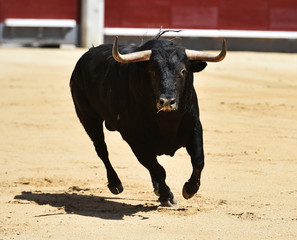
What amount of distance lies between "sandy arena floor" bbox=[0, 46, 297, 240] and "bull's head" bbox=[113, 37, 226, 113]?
720 mm

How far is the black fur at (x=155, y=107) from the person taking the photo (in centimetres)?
496

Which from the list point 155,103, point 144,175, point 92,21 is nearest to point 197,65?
point 155,103

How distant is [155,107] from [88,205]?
831 millimetres

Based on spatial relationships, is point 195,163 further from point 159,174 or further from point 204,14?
point 204,14

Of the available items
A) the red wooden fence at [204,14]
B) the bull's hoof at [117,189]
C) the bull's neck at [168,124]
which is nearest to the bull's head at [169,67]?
the bull's neck at [168,124]

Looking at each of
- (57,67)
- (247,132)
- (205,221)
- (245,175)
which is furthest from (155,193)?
(57,67)

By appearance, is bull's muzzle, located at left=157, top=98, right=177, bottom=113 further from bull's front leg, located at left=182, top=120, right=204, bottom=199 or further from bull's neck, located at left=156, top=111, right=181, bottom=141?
bull's front leg, located at left=182, top=120, right=204, bottom=199

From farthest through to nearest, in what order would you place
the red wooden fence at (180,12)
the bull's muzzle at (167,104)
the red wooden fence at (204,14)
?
the red wooden fence at (204,14) < the red wooden fence at (180,12) < the bull's muzzle at (167,104)

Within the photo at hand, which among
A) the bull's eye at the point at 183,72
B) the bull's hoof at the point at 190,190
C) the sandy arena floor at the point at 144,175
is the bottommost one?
the sandy arena floor at the point at 144,175

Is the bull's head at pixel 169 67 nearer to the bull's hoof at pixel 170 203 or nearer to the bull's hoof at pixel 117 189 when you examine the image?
the bull's hoof at pixel 170 203

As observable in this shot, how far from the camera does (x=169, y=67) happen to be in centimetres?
493

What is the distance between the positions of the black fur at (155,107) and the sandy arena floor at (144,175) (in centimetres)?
29

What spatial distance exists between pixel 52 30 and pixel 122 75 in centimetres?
1257

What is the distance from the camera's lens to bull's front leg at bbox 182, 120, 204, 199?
17.2 feet
